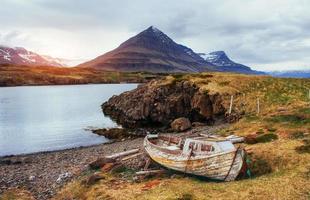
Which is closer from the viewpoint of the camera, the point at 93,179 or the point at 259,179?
the point at 259,179

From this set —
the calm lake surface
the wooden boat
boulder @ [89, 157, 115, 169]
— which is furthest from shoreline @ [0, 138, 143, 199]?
the wooden boat

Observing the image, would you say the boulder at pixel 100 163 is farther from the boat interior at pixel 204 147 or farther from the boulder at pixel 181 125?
the boulder at pixel 181 125

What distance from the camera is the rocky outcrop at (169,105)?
77194 mm

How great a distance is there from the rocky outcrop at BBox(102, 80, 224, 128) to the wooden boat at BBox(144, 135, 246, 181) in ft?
128

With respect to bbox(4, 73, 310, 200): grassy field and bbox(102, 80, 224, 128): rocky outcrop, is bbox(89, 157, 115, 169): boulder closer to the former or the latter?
bbox(4, 73, 310, 200): grassy field

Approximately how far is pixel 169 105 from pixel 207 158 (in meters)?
52.7

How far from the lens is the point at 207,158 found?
31.3 meters

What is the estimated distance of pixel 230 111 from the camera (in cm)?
6756

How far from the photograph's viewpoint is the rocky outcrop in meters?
77.2

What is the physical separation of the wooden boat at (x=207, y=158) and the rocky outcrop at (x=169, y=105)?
39056mm

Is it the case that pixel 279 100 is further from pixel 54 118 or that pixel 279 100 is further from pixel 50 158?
pixel 54 118

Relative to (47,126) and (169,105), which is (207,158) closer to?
(169,105)

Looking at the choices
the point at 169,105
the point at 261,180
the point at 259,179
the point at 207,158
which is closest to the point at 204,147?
the point at 207,158

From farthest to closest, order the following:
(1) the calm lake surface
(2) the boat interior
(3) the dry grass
Result: (1) the calm lake surface < (2) the boat interior < (3) the dry grass
